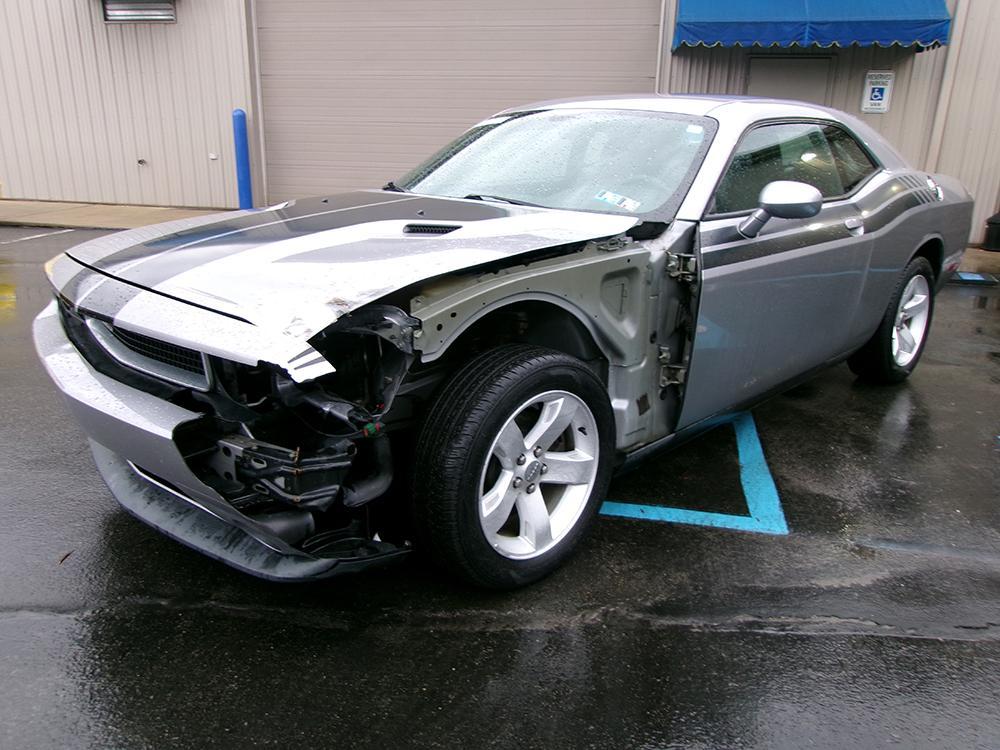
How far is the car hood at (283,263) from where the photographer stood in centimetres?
219

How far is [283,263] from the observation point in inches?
101

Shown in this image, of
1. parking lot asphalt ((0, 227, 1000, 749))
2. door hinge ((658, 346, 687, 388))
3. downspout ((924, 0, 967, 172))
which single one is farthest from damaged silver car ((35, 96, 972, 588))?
downspout ((924, 0, 967, 172))

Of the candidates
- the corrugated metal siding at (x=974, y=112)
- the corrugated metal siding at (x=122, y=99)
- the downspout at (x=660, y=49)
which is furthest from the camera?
the corrugated metal siding at (x=122, y=99)

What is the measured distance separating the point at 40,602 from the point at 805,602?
2.63m

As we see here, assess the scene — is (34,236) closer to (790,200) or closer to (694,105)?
(694,105)

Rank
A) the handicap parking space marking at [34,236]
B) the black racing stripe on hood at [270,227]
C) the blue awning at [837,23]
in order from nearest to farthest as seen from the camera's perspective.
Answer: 1. the black racing stripe on hood at [270,227]
2. the blue awning at [837,23]
3. the handicap parking space marking at [34,236]

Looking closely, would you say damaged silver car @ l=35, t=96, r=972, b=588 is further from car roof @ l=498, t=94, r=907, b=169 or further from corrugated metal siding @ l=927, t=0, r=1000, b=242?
corrugated metal siding @ l=927, t=0, r=1000, b=242

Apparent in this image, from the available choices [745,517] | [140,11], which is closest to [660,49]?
[140,11]

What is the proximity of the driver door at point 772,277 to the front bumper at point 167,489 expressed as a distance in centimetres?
159

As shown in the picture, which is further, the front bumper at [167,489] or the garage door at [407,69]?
the garage door at [407,69]

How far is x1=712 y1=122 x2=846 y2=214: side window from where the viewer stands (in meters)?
3.48

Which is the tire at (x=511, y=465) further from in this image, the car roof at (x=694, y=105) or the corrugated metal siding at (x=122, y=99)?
the corrugated metal siding at (x=122, y=99)

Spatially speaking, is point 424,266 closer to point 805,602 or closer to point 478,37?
point 805,602

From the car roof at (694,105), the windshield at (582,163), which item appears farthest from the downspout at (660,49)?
the windshield at (582,163)
